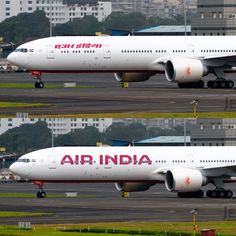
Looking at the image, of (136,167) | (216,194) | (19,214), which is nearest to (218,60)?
(216,194)

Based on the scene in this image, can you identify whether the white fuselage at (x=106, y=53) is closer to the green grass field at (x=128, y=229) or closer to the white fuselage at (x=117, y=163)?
the white fuselage at (x=117, y=163)

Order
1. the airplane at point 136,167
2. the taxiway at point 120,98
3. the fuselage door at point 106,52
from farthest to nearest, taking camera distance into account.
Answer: the fuselage door at point 106,52 → the airplane at point 136,167 → the taxiway at point 120,98

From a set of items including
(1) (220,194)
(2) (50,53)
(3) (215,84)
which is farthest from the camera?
(2) (50,53)

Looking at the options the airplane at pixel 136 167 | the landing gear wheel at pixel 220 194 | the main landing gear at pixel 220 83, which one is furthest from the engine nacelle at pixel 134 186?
the main landing gear at pixel 220 83

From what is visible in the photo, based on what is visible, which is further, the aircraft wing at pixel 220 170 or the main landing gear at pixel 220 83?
the main landing gear at pixel 220 83

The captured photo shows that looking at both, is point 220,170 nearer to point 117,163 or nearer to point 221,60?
point 117,163

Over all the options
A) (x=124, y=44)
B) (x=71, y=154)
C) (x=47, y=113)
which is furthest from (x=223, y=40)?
(x=47, y=113)

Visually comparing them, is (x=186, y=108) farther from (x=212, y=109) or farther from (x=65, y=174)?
(x=65, y=174)
